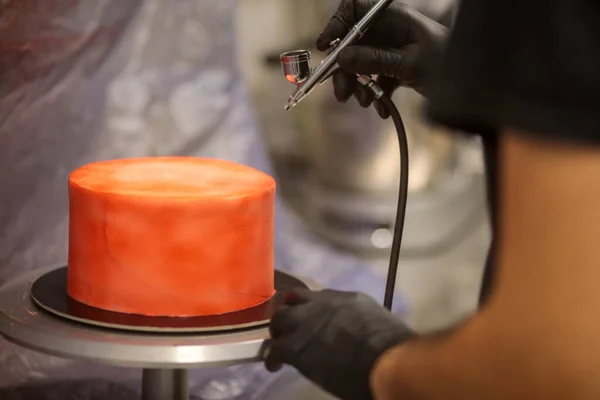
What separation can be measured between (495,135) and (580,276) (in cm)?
14

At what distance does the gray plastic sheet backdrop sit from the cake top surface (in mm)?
459

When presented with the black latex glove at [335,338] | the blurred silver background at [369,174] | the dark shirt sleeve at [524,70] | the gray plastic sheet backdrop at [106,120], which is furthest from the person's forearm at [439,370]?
the blurred silver background at [369,174]

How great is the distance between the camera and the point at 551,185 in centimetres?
58

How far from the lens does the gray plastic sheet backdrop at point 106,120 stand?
4.61 feet

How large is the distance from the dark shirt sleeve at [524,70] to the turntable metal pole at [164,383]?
0.50m

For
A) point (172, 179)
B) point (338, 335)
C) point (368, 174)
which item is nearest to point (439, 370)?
point (338, 335)

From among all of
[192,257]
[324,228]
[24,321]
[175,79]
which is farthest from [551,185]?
[324,228]

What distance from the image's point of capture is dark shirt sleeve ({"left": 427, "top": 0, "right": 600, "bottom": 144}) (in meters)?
0.58

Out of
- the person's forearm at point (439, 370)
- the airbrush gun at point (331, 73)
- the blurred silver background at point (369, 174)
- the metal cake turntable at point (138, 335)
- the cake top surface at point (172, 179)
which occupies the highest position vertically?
the airbrush gun at point (331, 73)

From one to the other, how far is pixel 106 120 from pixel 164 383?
0.77 metres

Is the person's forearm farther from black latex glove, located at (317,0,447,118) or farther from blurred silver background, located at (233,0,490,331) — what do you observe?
blurred silver background, located at (233,0,490,331)

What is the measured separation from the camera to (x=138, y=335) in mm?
856

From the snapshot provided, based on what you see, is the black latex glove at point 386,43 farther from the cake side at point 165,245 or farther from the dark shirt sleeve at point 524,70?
the dark shirt sleeve at point 524,70

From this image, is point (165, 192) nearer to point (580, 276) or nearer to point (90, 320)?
point (90, 320)
